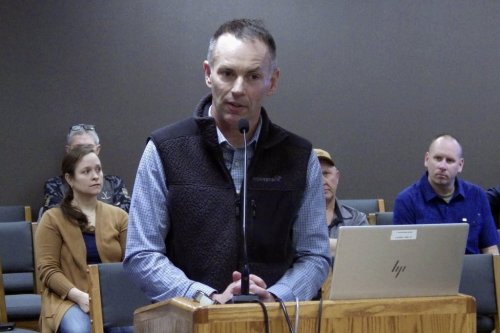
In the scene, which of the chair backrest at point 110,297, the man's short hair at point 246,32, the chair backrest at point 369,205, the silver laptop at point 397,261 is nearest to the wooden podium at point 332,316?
the silver laptop at point 397,261

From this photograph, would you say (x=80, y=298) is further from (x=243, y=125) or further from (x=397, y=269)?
(x=397, y=269)

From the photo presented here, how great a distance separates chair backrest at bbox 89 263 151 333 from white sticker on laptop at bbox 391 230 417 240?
180cm

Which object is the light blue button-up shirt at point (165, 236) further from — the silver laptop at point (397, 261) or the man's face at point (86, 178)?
the man's face at point (86, 178)

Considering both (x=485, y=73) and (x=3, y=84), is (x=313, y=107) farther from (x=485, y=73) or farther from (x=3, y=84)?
(x=3, y=84)

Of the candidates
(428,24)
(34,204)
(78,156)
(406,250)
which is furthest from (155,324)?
(428,24)

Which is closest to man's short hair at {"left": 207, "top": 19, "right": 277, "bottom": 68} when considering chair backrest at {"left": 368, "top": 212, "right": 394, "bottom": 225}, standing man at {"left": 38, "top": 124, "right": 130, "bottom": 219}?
chair backrest at {"left": 368, "top": 212, "right": 394, "bottom": 225}

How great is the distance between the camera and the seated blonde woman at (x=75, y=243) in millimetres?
4336

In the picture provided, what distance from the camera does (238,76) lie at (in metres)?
2.42

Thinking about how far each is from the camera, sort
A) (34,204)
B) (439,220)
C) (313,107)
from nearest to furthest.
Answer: (439,220) < (34,204) < (313,107)

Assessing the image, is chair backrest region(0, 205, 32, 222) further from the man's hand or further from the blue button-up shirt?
the man's hand

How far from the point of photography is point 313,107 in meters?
7.08

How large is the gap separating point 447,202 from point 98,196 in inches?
91.4

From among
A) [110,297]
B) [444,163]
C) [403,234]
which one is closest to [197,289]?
[403,234]

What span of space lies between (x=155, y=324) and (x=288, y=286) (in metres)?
0.42
